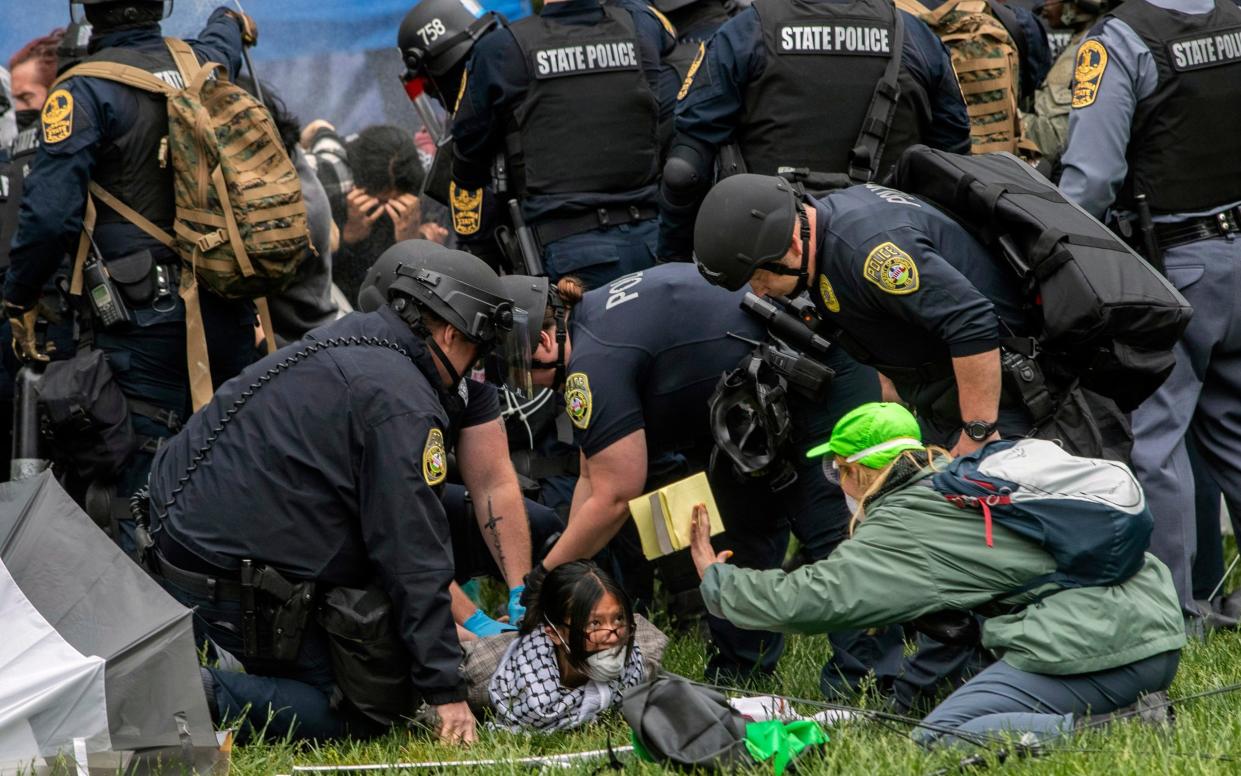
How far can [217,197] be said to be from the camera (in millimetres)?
6082

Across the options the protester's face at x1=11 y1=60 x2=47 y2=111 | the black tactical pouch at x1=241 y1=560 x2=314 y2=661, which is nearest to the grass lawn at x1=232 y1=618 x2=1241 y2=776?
the black tactical pouch at x1=241 y1=560 x2=314 y2=661

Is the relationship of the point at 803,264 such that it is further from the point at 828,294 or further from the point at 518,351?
the point at 518,351

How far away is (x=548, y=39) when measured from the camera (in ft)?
20.8

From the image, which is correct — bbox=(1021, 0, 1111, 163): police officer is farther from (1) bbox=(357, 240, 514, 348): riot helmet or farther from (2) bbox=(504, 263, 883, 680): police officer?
(1) bbox=(357, 240, 514, 348): riot helmet

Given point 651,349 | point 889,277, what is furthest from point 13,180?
point 889,277

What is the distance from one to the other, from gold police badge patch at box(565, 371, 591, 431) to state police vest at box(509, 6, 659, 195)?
160cm

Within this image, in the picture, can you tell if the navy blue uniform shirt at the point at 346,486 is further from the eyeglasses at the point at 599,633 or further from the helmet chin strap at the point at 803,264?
the helmet chin strap at the point at 803,264

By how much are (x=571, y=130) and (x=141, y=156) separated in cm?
167

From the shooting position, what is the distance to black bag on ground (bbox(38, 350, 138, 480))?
5945 millimetres

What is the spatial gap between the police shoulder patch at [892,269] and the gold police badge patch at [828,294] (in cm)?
20

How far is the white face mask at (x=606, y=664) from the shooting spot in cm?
472

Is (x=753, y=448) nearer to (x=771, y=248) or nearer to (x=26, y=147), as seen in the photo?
(x=771, y=248)

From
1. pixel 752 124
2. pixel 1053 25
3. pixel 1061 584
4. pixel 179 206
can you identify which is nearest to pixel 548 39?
pixel 752 124

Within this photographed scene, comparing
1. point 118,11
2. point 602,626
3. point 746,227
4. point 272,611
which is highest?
point 118,11
